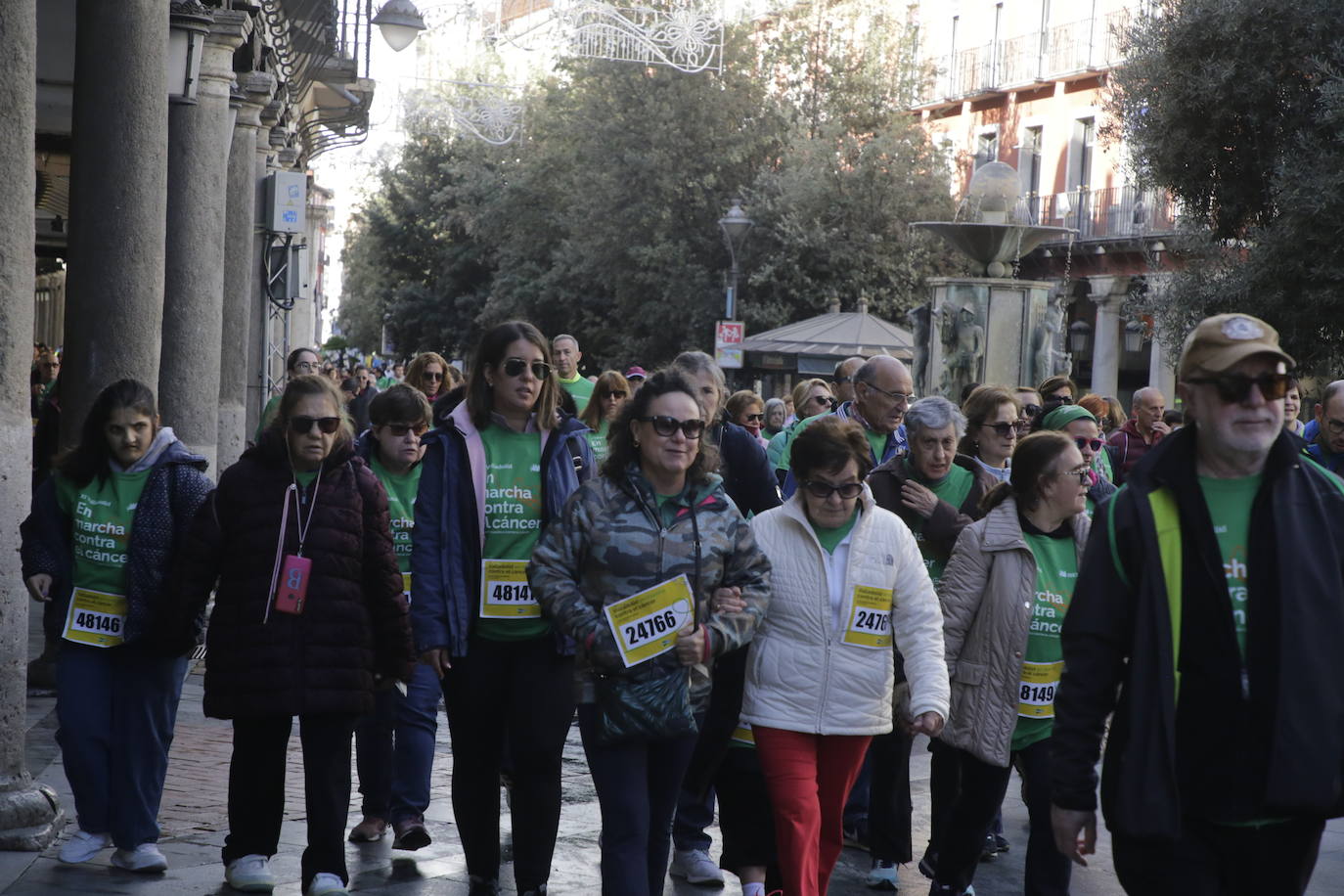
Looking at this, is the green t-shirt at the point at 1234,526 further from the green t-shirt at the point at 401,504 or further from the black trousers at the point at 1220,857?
the green t-shirt at the point at 401,504

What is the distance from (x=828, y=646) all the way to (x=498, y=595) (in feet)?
3.43

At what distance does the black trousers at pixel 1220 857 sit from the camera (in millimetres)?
3707

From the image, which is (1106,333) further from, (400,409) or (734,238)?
(400,409)

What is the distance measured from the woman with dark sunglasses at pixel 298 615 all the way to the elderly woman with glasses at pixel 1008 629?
1.83 m

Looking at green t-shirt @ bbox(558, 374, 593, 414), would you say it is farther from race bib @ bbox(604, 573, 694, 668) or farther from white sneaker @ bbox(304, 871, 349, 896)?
race bib @ bbox(604, 573, 694, 668)

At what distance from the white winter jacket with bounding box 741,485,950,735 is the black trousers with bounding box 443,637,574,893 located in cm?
63

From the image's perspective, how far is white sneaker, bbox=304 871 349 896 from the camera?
5.87 metres

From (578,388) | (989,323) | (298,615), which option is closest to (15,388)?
(298,615)

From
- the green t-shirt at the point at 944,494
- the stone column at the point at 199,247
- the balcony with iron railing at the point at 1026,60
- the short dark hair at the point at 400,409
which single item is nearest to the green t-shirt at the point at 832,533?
the green t-shirt at the point at 944,494

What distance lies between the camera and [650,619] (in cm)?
514

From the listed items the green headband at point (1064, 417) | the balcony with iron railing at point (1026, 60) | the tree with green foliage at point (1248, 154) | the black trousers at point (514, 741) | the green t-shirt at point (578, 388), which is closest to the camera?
the black trousers at point (514, 741)

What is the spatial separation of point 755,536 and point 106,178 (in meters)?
4.99

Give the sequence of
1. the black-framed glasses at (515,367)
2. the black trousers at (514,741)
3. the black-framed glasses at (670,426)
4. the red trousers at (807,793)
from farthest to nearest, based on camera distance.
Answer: the black-framed glasses at (515,367) → the black trousers at (514,741) → the red trousers at (807,793) → the black-framed glasses at (670,426)

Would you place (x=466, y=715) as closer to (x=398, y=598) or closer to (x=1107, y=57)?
(x=398, y=598)
